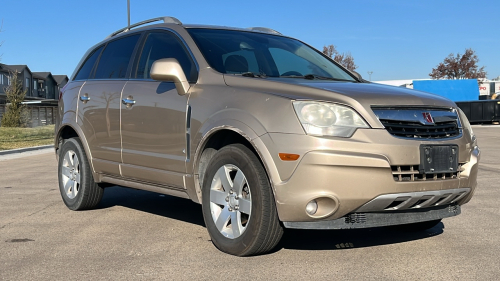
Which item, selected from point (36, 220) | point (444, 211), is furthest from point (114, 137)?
point (444, 211)

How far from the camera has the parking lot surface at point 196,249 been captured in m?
3.99

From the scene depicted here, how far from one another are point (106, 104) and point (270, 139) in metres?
2.44

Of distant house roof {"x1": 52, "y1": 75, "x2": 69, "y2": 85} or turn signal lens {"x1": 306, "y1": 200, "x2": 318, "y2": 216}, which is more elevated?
distant house roof {"x1": 52, "y1": 75, "x2": 69, "y2": 85}

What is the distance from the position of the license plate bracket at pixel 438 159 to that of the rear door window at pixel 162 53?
202 centimetres

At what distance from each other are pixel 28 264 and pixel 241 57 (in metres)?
2.42

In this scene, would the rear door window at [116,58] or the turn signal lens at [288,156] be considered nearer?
the turn signal lens at [288,156]

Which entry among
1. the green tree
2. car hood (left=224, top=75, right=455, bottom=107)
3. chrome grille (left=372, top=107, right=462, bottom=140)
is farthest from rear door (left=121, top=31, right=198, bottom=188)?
the green tree

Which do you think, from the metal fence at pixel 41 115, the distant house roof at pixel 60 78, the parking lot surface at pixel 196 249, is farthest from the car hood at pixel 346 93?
the distant house roof at pixel 60 78

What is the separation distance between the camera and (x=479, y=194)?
768cm

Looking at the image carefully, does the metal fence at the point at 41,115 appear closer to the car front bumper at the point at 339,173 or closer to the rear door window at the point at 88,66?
the rear door window at the point at 88,66

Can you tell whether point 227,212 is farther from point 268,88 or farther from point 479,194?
point 479,194

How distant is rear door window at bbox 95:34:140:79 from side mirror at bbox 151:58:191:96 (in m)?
1.13

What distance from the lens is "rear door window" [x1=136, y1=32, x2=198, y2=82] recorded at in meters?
5.23

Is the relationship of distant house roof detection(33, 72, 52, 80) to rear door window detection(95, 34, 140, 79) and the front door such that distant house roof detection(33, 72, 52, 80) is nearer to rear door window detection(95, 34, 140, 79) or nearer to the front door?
rear door window detection(95, 34, 140, 79)
